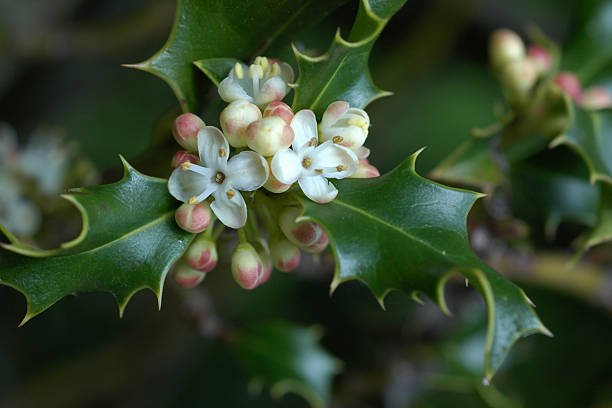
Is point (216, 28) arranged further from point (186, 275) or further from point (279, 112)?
point (186, 275)

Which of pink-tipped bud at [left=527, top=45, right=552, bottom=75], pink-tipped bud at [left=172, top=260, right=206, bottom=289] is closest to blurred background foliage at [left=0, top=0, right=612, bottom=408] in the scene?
pink-tipped bud at [left=527, top=45, right=552, bottom=75]

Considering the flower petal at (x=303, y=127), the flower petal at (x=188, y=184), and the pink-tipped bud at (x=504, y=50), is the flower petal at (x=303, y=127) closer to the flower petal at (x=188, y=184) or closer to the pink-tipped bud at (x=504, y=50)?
the flower petal at (x=188, y=184)

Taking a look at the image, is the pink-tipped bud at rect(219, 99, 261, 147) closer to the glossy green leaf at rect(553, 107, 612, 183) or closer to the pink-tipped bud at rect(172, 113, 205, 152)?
the pink-tipped bud at rect(172, 113, 205, 152)

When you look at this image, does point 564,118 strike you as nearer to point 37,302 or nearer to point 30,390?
point 37,302

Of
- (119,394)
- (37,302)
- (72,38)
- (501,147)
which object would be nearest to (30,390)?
(119,394)

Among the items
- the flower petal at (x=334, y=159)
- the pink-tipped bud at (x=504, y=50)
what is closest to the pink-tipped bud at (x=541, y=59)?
the pink-tipped bud at (x=504, y=50)

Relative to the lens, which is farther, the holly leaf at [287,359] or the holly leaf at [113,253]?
the holly leaf at [287,359]

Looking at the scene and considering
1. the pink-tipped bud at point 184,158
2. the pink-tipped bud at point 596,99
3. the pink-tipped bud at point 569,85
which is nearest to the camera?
the pink-tipped bud at point 184,158
